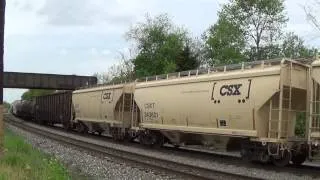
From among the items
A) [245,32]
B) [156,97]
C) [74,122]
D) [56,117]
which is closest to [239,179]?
[156,97]

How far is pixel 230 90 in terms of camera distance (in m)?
19.9

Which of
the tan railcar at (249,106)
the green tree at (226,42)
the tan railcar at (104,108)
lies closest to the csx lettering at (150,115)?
the tan railcar at (249,106)

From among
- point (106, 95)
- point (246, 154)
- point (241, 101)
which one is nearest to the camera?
point (241, 101)

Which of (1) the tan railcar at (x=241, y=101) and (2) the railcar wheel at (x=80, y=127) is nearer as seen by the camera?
(1) the tan railcar at (x=241, y=101)

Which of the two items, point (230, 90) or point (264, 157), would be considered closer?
point (264, 157)

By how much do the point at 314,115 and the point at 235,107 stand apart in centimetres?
377

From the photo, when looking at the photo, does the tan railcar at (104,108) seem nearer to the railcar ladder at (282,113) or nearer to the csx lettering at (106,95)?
the csx lettering at (106,95)

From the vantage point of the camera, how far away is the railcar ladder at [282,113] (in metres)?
17.7

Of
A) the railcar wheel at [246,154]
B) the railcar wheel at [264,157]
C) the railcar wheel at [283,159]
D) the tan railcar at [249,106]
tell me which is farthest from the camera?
the railcar wheel at [246,154]

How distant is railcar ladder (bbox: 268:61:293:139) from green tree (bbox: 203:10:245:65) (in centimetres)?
4544

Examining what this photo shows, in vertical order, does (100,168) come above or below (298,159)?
below

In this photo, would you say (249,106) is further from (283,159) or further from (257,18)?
(257,18)

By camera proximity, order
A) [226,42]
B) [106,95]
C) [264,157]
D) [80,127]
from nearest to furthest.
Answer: [264,157] → [106,95] → [80,127] → [226,42]

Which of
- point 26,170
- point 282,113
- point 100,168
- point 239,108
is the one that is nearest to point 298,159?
point 282,113
